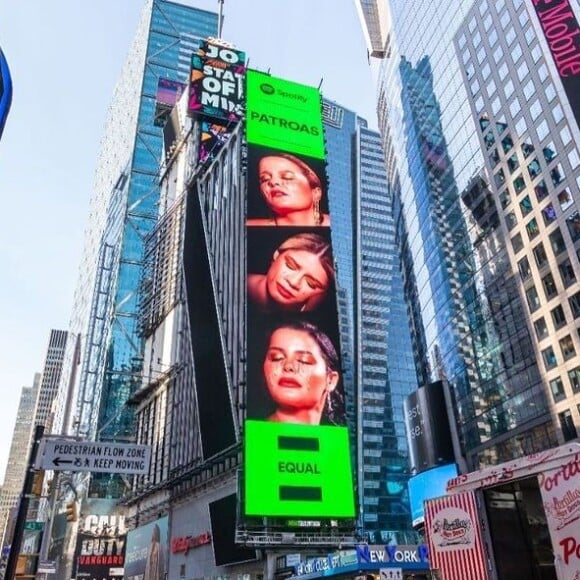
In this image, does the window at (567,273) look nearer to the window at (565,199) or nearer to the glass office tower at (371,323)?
the window at (565,199)

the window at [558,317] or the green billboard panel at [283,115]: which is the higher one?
the green billboard panel at [283,115]

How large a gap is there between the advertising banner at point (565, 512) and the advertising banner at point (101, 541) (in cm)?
7486

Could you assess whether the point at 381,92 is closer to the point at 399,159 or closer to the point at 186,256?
the point at 399,159

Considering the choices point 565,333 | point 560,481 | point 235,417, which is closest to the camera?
point 560,481

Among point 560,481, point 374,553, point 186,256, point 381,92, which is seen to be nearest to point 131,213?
point 186,256

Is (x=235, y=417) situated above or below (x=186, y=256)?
below

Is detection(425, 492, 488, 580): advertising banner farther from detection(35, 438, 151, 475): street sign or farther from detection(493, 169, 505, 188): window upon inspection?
detection(493, 169, 505, 188): window

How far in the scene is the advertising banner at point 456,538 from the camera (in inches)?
569

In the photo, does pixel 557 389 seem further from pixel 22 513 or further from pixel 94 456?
pixel 22 513

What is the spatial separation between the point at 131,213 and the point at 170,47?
48585 millimetres

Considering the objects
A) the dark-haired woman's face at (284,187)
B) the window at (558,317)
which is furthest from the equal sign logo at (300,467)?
the window at (558,317)

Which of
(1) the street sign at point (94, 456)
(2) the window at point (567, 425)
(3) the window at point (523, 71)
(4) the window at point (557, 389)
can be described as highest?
(3) the window at point (523, 71)

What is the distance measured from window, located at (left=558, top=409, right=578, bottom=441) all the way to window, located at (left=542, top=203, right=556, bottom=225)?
20.7 metres

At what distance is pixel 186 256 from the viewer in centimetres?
7488
